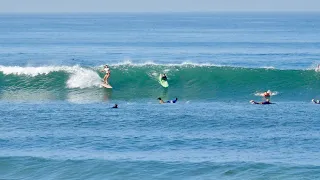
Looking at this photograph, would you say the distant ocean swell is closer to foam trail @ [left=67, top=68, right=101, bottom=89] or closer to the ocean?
the ocean

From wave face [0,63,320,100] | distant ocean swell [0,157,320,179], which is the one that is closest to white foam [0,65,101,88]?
wave face [0,63,320,100]

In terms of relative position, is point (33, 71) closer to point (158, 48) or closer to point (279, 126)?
point (279, 126)

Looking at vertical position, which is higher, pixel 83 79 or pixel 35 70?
pixel 35 70

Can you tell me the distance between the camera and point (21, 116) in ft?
104

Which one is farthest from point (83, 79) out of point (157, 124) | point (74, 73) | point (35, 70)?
point (157, 124)

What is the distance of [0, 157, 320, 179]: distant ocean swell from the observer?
23.0 metres

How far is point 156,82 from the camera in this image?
4228cm

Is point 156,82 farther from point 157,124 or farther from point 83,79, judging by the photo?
point 157,124

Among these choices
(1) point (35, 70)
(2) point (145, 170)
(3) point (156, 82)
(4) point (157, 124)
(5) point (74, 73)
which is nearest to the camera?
(2) point (145, 170)

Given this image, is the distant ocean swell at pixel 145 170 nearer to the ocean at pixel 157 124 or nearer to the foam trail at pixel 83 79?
the ocean at pixel 157 124

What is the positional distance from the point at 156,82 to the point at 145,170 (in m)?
18.8

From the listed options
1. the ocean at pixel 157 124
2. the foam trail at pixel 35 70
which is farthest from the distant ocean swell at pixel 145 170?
the foam trail at pixel 35 70

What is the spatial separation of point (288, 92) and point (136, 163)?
1710cm

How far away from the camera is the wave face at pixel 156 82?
39250 millimetres
